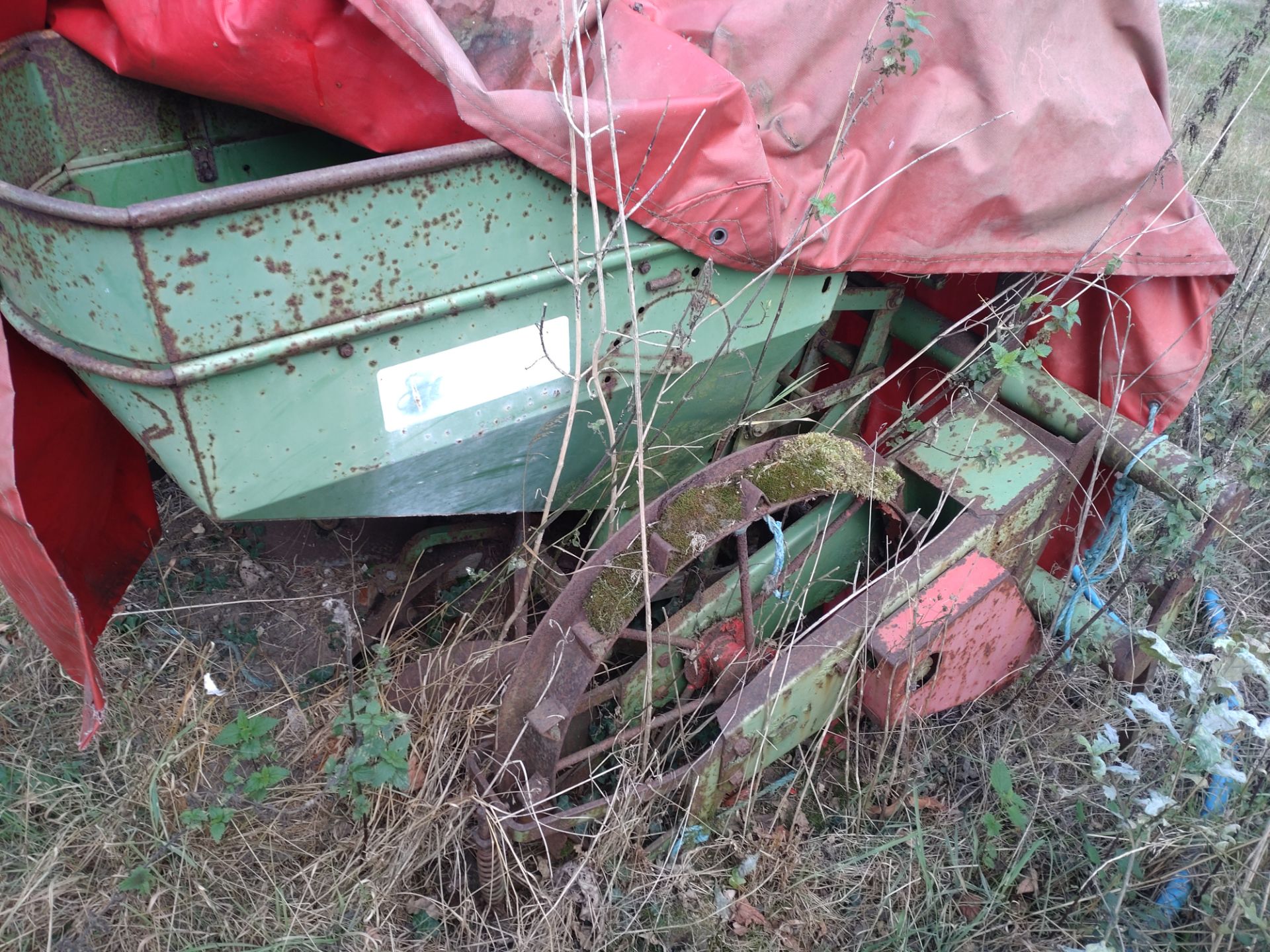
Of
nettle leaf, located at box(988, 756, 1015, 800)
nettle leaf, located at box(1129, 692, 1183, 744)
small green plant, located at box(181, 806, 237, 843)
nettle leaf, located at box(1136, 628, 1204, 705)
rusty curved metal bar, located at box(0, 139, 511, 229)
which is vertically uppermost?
rusty curved metal bar, located at box(0, 139, 511, 229)

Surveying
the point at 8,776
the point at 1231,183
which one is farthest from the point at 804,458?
the point at 1231,183

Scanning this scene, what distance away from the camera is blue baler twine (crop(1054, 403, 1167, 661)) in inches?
96.0

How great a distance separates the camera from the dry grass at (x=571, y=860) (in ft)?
6.60

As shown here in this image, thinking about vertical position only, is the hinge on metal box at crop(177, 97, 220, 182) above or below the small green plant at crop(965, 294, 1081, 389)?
above

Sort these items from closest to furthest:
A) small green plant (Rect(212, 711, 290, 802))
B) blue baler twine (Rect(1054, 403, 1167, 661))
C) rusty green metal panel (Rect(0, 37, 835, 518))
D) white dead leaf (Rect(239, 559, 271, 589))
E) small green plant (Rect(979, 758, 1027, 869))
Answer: rusty green metal panel (Rect(0, 37, 835, 518)) → small green plant (Rect(212, 711, 290, 802)) → small green plant (Rect(979, 758, 1027, 869)) → blue baler twine (Rect(1054, 403, 1167, 661)) → white dead leaf (Rect(239, 559, 271, 589))

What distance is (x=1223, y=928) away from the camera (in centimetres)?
172

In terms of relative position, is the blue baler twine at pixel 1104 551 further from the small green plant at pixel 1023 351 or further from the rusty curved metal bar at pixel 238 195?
the rusty curved metal bar at pixel 238 195

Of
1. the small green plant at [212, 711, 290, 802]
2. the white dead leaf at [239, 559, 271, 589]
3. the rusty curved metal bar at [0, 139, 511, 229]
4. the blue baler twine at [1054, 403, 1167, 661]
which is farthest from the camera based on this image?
the white dead leaf at [239, 559, 271, 589]

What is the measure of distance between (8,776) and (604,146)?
220 centimetres

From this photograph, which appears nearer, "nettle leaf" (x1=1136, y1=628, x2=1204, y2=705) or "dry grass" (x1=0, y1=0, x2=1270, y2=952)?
"nettle leaf" (x1=1136, y1=628, x2=1204, y2=705)

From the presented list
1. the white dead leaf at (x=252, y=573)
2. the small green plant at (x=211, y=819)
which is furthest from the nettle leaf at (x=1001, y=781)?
the white dead leaf at (x=252, y=573)

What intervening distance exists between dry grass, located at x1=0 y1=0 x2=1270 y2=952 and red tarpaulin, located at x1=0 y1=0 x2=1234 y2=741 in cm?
42

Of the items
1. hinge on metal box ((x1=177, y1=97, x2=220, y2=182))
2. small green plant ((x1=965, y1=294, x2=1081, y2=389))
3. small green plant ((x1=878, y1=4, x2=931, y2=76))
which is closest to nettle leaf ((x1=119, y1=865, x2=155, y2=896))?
hinge on metal box ((x1=177, y1=97, x2=220, y2=182))

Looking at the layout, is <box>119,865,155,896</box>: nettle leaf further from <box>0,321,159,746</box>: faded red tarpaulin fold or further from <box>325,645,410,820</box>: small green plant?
<box>325,645,410,820</box>: small green plant
